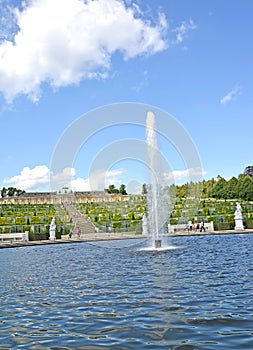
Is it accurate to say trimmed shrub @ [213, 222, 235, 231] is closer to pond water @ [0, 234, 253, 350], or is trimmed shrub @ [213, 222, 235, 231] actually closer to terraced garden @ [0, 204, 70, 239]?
terraced garden @ [0, 204, 70, 239]

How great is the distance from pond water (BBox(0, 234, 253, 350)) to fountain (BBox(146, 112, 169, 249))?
48.0ft

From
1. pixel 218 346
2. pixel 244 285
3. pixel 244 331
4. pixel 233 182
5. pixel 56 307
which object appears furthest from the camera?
pixel 233 182

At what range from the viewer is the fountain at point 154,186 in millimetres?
29984

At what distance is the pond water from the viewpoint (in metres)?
7.10

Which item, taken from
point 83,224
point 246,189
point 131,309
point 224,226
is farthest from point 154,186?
point 246,189

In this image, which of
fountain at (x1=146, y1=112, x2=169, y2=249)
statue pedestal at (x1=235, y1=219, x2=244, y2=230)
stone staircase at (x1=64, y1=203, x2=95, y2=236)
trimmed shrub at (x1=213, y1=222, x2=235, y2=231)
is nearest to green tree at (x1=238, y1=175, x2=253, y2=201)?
stone staircase at (x1=64, y1=203, x2=95, y2=236)

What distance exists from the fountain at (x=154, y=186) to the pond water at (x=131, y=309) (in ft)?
48.0

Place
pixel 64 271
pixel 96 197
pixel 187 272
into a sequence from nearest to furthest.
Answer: pixel 187 272
pixel 64 271
pixel 96 197

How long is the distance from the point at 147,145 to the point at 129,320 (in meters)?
23.1

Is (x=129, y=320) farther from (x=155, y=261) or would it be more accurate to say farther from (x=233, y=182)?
(x=233, y=182)

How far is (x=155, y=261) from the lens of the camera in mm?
18250

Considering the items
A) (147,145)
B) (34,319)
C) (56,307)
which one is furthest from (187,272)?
(147,145)

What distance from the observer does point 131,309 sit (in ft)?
30.0

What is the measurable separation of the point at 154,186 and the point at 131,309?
824 inches
